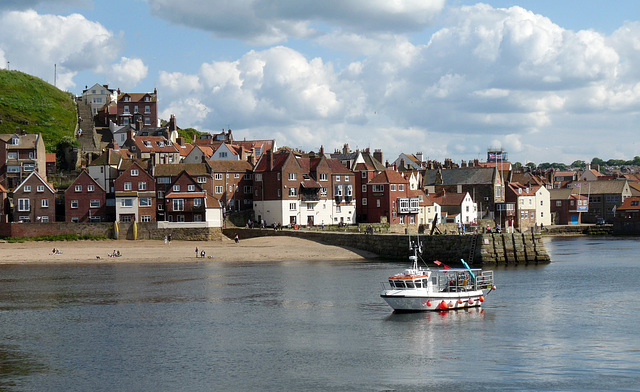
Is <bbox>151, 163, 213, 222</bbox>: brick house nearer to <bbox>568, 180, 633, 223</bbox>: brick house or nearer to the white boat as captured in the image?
the white boat

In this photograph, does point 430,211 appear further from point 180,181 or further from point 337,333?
point 337,333

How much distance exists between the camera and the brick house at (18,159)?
121062mm

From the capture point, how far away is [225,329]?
165ft

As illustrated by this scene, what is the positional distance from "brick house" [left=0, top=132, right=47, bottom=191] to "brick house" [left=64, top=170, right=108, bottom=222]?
15.1 m

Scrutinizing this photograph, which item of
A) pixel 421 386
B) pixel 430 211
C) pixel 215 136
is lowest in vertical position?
pixel 421 386

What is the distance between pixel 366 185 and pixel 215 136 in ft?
178

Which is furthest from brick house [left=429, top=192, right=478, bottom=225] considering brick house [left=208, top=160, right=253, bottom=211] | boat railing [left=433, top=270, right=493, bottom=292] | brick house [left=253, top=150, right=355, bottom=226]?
boat railing [left=433, top=270, right=493, bottom=292]

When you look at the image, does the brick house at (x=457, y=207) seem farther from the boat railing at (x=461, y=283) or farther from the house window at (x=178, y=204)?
the boat railing at (x=461, y=283)

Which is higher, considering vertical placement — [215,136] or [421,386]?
[215,136]

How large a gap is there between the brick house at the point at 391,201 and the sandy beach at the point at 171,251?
82.3 ft

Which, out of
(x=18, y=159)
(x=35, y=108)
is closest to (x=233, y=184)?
(x=18, y=159)

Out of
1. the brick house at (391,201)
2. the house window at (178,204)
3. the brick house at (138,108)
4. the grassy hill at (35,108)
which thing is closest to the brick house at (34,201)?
the house window at (178,204)

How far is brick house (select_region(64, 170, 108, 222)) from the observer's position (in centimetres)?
10825

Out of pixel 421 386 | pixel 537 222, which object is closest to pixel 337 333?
pixel 421 386
